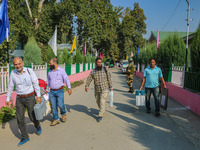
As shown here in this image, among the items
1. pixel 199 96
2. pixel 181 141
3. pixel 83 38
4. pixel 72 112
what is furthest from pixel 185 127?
pixel 83 38

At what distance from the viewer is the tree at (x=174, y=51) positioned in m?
11.4

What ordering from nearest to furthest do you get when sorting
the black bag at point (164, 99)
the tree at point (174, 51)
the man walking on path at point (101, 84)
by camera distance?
the man walking on path at point (101, 84) → the black bag at point (164, 99) → the tree at point (174, 51)

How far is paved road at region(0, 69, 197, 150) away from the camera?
3770 millimetres

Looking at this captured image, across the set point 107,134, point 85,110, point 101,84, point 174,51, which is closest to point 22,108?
point 107,134

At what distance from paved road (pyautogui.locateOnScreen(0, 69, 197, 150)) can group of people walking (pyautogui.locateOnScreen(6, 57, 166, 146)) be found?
0.88 feet

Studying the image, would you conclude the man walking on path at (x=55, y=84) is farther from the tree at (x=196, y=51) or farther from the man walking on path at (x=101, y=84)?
the tree at (x=196, y=51)

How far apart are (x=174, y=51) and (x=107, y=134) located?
28.6 feet

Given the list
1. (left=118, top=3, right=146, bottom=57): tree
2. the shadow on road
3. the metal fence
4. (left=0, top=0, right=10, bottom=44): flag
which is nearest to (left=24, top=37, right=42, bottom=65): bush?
(left=0, top=0, right=10, bottom=44): flag

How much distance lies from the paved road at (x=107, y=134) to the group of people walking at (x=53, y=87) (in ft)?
0.88

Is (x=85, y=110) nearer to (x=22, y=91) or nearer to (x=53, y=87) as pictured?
(x=53, y=87)

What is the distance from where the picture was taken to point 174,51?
37.7ft

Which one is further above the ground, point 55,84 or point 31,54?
point 31,54

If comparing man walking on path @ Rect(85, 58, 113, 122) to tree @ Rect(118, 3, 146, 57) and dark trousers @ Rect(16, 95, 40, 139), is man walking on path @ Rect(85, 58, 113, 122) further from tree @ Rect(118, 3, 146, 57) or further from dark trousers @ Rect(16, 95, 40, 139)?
tree @ Rect(118, 3, 146, 57)

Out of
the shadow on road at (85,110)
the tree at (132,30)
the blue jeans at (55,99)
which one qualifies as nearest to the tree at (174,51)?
the shadow on road at (85,110)
